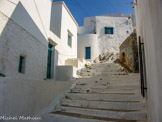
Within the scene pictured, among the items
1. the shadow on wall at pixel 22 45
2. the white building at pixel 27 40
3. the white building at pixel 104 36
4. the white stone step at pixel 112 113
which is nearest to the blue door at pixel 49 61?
the white building at pixel 27 40

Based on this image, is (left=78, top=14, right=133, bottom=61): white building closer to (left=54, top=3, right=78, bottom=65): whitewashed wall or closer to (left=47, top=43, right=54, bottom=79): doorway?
(left=54, top=3, right=78, bottom=65): whitewashed wall

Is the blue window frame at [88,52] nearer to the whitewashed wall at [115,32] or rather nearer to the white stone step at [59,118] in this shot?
the whitewashed wall at [115,32]

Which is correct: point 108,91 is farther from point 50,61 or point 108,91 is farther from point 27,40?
point 50,61

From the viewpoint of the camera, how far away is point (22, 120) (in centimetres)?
327

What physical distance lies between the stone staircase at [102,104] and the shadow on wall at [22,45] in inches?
74.7

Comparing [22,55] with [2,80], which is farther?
[22,55]

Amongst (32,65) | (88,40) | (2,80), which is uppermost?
(88,40)

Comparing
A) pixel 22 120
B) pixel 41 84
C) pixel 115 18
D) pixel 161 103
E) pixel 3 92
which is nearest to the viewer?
pixel 161 103

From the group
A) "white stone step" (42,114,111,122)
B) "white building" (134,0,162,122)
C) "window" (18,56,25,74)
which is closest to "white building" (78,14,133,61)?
"window" (18,56,25,74)

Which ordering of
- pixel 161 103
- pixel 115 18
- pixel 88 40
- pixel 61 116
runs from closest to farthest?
pixel 161 103, pixel 61 116, pixel 88 40, pixel 115 18

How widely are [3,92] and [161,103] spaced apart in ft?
9.24

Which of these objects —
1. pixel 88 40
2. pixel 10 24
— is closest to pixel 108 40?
pixel 88 40

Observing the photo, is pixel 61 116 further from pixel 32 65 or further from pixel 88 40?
pixel 88 40

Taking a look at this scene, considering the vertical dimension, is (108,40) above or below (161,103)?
above
